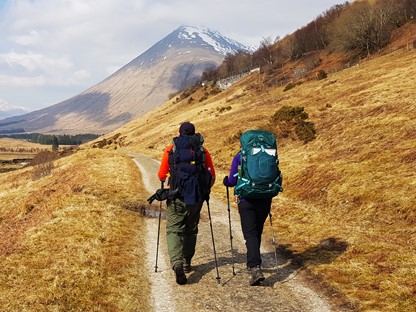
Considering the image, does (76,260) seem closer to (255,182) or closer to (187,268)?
(187,268)

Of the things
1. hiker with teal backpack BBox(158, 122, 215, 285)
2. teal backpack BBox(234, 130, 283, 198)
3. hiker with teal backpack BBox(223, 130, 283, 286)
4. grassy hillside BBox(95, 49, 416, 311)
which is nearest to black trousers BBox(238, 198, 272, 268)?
hiker with teal backpack BBox(223, 130, 283, 286)

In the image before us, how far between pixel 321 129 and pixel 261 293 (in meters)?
24.3

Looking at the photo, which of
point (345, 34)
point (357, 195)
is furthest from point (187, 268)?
point (345, 34)

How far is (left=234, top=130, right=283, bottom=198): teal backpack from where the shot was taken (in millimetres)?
8125

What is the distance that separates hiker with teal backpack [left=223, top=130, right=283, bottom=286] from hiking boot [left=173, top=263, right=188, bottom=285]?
1.58 meters

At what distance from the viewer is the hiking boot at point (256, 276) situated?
8391 millimetres

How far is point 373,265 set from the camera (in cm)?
951

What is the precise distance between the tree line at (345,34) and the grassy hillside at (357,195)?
46973 millimetres

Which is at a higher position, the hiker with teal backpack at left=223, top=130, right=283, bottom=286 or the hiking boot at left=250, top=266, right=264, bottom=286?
the hiker with teal backpack at left=223, top=130, right=283, bottom=286

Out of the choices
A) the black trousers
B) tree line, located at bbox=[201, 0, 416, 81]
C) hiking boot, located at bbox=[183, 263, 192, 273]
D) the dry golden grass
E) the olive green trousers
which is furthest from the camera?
tree line, located at bbox=[201, 0, 416, 81]

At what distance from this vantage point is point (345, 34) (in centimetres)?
8350

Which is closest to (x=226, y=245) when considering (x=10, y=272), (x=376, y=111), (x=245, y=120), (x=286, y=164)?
(x=10, y=272)

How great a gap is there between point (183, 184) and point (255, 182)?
168 cm

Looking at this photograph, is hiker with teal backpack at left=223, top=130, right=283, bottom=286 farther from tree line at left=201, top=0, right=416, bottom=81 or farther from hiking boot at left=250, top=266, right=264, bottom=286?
tree line at left=201, top=0, right=416, bottom=81
